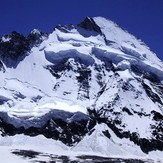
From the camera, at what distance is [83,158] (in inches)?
7534

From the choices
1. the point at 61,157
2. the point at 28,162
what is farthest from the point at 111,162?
the point at 28,162

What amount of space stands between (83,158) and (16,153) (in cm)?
2768

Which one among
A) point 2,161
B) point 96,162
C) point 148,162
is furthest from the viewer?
point 148,162

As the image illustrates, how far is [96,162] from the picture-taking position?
599 feet

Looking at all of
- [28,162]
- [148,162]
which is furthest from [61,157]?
[148,162]

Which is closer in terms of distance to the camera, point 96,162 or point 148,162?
point 96,162

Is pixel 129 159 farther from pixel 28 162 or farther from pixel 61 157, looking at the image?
pixel 28 162

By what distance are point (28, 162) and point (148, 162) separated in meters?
54.8

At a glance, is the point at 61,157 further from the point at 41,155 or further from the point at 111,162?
the point at 111,162

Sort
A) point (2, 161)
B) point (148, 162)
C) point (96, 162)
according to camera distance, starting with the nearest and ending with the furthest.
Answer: point (2, 161) → point (96, 162) → point (148, 162)

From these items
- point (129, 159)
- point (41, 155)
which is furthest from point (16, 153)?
point (129, 159)

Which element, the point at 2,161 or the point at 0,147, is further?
the point at 0,147

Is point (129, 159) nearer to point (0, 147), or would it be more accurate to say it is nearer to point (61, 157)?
point (61, 157)

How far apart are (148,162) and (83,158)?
29319mm
